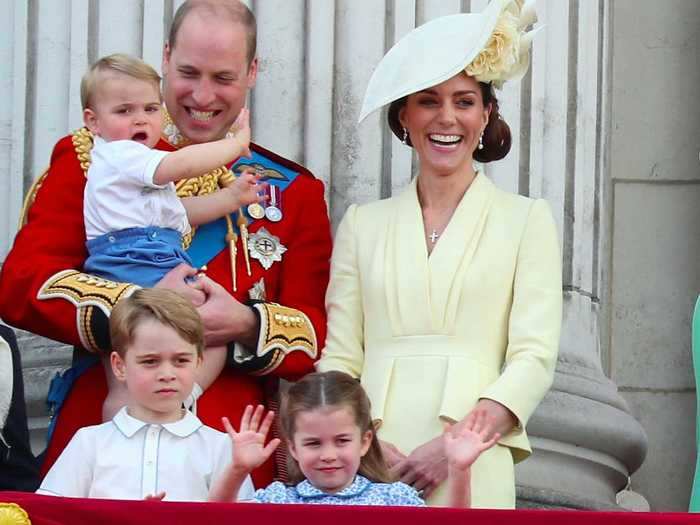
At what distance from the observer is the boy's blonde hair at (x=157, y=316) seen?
5.18 metres

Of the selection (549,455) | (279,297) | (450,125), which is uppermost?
(450,125)

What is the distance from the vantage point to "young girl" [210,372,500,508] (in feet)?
16.5

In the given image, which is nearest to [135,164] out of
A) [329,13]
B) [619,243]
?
[329,13]

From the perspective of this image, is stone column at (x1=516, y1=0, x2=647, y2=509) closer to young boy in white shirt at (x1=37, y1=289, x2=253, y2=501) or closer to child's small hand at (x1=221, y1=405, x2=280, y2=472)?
young boy in white shirt at (x1=37, y1=289, x2=253, y2=501)

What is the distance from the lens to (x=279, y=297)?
5836 mm

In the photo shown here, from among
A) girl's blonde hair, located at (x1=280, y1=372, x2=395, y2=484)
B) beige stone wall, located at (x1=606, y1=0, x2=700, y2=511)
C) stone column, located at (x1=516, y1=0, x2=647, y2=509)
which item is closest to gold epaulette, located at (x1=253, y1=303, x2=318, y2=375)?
girl's blonde hair, located at (x1=280, y1=372, x2=395, y2=484)

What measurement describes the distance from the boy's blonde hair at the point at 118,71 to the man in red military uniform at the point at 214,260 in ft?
0.46

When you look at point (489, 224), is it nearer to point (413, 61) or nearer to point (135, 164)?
point (413, 61)

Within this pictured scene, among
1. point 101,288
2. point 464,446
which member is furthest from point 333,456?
point 101,288

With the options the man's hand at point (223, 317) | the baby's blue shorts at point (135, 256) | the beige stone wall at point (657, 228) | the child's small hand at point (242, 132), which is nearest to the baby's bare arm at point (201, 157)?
the child's small hand at point (242, 132)

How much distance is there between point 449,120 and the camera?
5.67 meters

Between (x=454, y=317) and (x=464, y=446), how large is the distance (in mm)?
548

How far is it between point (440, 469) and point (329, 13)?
5.36 ft

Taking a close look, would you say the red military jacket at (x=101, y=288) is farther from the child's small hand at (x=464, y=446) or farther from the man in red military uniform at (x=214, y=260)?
the child's small hand at (x=464, y=446)
